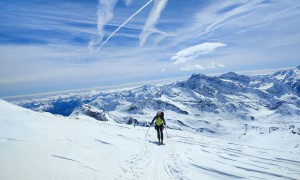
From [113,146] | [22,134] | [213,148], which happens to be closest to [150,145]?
[113,146]

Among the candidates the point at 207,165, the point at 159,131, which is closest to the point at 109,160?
the point at 207,165

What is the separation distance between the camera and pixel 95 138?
19.0m

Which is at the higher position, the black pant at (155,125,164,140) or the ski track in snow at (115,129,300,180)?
the black pant at (155,125,164,140)

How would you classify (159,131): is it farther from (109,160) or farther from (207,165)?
(109,160)

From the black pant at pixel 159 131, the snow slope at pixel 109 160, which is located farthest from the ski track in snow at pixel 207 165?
the black pant at pixel 159 131

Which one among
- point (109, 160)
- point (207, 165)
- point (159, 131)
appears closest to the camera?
point (109, 160)

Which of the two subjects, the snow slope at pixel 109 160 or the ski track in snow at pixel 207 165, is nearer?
the snow slope at pixel 109 160

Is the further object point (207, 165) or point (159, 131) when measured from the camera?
point (159, 131)

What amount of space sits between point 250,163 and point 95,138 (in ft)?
36.2

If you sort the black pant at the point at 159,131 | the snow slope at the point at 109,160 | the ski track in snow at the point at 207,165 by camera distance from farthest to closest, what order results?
the black pant at the point at 159,131 → the ski track in snow at the point at 207,165 → the snow slope at the point at 109,160

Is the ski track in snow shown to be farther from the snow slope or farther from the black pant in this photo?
the black pant

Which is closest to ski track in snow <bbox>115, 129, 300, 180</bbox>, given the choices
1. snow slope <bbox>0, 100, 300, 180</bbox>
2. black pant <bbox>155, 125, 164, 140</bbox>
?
snow slope <bbox>0, 100, 300, 180</bbox>

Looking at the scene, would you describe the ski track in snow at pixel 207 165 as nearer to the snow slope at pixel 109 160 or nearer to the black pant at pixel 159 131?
the snow slope at pixel 109 160

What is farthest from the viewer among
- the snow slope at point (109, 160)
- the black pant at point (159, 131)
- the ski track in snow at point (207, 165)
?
the black pant at point (159, 131)
